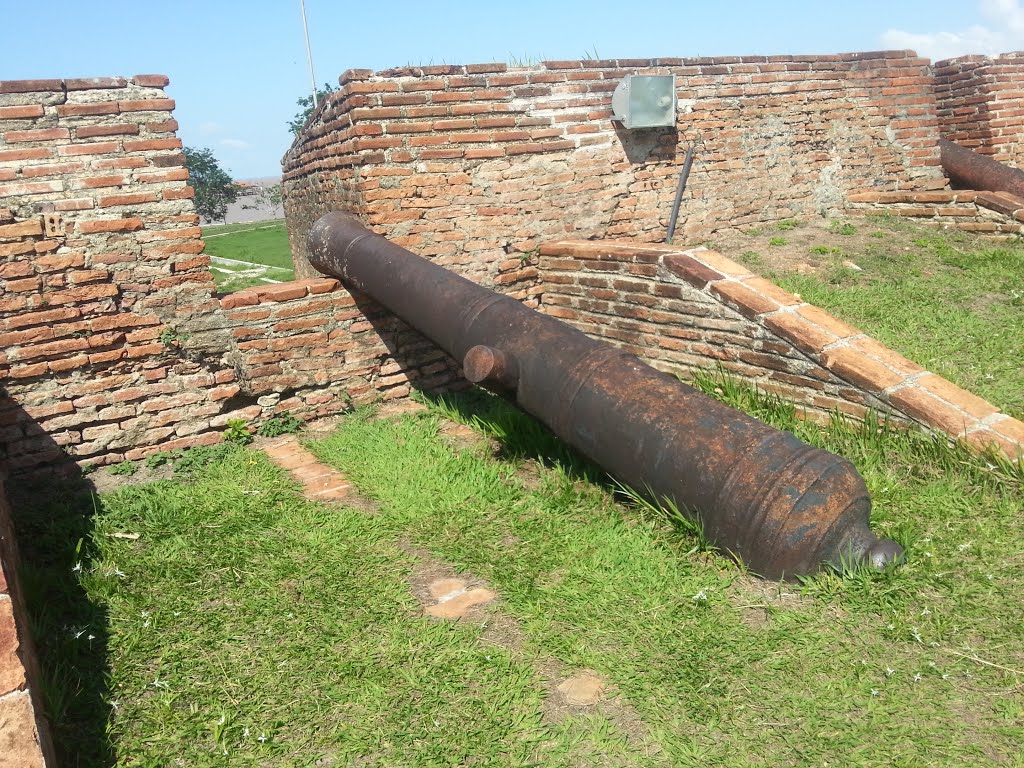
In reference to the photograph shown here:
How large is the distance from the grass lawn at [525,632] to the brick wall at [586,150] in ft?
7.82

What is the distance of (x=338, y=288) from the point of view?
4957 millimetres

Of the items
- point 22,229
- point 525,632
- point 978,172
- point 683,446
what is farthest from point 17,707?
point 978,172

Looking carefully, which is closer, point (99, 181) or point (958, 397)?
point (958, 397)

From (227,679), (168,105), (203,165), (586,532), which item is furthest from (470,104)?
(203,165)

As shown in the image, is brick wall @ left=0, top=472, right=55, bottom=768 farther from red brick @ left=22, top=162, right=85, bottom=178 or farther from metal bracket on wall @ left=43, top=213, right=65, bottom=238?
red brick @ left=22, top=162, right=85, bottom=178

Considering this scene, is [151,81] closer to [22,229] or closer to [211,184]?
[22,229]

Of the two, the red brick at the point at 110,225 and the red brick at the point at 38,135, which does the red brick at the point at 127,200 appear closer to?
the red brick at the point at 110,225

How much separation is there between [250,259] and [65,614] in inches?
523

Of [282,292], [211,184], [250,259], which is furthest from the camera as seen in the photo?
[211,184]

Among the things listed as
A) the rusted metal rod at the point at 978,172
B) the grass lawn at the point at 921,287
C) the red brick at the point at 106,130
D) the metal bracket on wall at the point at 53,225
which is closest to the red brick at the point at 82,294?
the metal bracket on wall at the point at 53,225

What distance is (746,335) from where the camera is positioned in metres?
4.07

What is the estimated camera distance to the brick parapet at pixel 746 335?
3.39 meters

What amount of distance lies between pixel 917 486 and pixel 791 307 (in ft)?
3.93

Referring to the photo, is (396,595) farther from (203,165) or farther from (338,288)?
(203,165)
